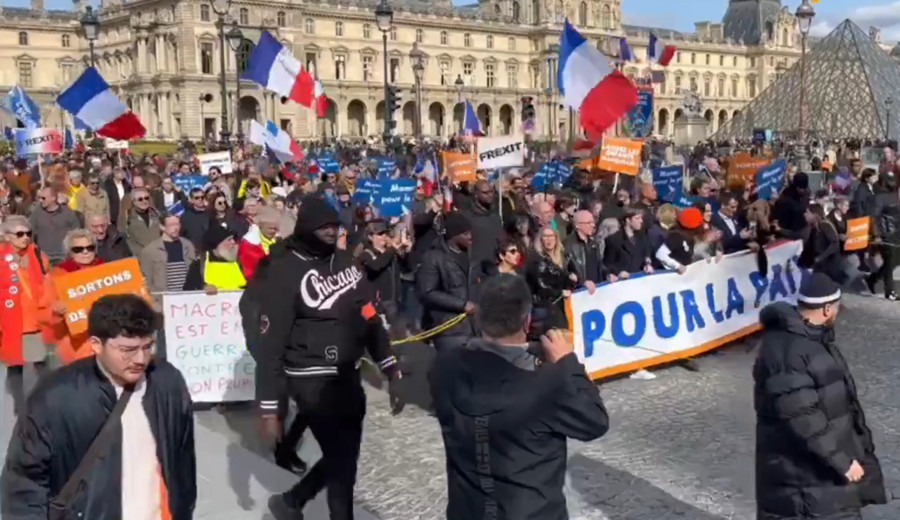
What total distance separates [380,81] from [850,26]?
142ft

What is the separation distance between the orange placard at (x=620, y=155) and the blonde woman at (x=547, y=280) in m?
5.46

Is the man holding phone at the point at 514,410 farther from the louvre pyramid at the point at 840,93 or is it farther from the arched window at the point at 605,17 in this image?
the arched window at the point at 605,17

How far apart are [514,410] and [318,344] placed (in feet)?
5.46

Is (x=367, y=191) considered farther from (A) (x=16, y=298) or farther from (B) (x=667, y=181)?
(A) (x=16, y=298)

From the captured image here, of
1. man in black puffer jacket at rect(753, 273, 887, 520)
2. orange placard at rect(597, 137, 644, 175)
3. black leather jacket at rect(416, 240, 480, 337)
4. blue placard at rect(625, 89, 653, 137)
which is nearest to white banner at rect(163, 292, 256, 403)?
black leather jacket at rect(416, 240, 480, 337)

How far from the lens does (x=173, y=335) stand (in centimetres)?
693

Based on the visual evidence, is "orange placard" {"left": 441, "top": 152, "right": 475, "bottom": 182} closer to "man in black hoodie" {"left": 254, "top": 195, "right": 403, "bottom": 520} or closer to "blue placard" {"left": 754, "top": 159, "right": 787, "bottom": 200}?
"blue placard" {"left": 754, "top": 159, "right": 787, "bottom": 200}

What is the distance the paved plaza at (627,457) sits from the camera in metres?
5.10

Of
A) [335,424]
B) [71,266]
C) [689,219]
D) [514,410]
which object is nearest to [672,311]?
[689,219]

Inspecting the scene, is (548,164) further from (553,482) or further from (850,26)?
(850,26)

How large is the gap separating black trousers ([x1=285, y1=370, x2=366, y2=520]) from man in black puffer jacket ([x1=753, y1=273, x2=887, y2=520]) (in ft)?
5.60

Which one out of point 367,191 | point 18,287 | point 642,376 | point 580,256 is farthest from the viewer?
point 367,191

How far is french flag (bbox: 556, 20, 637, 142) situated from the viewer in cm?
1241

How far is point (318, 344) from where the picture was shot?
13.9ft
